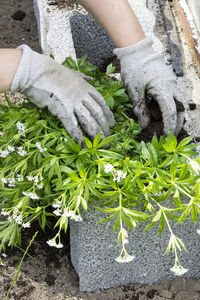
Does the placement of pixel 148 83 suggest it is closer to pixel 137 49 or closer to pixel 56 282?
pixel 137 49

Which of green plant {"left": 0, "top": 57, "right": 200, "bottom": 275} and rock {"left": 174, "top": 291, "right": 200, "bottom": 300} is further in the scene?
rock {"left": 174, "top": 291, "right": 200, "bottom": 300}

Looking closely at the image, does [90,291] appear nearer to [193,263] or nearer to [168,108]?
[193,263]

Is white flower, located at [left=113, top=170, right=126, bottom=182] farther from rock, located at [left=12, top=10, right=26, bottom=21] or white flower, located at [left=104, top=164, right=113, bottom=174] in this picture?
rock, located at [left=12, top=10, right=26, bottom=21]

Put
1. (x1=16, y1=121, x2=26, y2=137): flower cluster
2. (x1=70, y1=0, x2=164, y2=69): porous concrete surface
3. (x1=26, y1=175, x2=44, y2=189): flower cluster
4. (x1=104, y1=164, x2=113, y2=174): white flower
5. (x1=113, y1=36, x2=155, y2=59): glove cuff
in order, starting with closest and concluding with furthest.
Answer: (x1=104, y1=164, x2=113, y2=174): white flower → (x1=26, y1=175, x2=44, y2=189): flower cluster → (x1=16, y1=121, x2=26, y2=137): flower cluster → (x1=113, y1=36, x2=155, y2=59): glove cuff → (x1=70, y1=0, x2=164, y2=69): porous concrete surface

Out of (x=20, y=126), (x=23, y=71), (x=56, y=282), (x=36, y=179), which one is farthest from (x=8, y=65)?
(x=56, y=282)

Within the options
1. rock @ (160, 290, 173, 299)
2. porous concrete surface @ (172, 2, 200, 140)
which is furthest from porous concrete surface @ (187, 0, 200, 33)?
rock @ (160, 290, 173, 299)

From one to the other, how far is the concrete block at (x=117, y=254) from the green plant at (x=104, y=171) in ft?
0.38

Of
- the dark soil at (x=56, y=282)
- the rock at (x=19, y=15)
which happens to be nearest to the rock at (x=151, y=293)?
the dark soil at (x=56, y=282)

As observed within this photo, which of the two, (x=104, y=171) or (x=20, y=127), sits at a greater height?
(x=20, y=127)

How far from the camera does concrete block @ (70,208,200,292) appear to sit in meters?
1.96

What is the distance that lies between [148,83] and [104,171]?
0.56 metres

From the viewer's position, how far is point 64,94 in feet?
6.27

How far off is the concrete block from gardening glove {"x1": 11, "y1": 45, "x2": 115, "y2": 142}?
0.42 metres

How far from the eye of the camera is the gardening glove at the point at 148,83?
1.97 m
